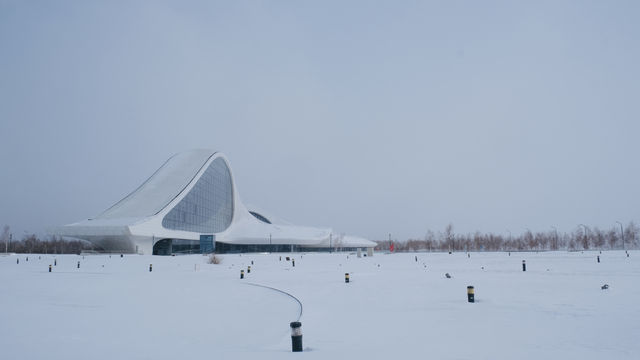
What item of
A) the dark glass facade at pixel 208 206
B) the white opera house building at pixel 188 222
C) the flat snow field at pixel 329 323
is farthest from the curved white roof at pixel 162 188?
the flat snow field at pixel 329 323

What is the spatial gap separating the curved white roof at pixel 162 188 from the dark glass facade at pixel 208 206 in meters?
2.21

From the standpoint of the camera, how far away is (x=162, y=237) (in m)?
70.8

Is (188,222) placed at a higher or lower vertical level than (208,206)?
lower

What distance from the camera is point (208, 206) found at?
9212cm

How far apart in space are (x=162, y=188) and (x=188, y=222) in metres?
8.60

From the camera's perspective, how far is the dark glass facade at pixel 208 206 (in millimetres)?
79500

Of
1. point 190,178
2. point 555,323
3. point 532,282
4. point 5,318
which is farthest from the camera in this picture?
point 190,178

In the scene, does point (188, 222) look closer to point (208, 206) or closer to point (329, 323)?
point (208, 206)

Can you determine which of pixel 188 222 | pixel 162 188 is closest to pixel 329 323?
pixel 188 222

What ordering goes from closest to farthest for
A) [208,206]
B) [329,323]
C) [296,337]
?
[296,337], [329,323], [208,206]

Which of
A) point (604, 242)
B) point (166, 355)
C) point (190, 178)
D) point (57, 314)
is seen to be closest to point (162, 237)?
point (190, 178)

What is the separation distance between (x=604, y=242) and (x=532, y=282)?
133192 mm

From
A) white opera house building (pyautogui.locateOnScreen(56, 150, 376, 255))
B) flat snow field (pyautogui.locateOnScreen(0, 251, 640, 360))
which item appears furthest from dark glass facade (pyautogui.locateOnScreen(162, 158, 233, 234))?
flat snow field (pyautogui.locateOnScreen(0, 251, 640, 360))

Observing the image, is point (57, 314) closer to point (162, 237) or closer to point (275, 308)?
point (275, 308)
